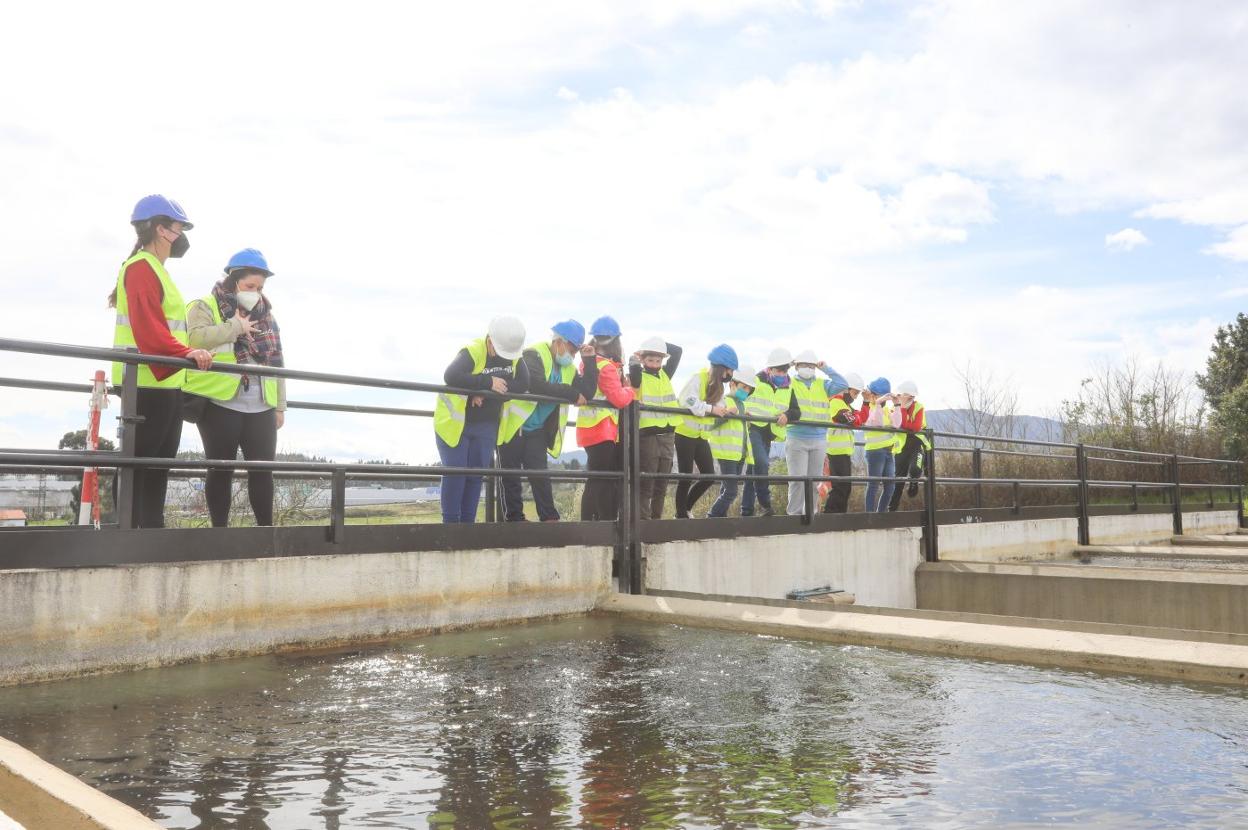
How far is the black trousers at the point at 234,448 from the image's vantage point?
4.96 m

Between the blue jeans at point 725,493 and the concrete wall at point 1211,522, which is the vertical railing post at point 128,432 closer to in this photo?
the blue jeans at point 725,493

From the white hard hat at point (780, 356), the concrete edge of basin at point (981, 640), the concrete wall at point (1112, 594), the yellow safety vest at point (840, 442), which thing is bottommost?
the concrete wall at point (1112, 594)

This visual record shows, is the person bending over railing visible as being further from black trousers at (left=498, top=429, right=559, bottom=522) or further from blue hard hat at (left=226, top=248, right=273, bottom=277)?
blue hard hat at (left=226, top=248, right=273, bottom=277)

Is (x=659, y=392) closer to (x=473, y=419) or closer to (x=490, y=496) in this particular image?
(x=490, y=496)

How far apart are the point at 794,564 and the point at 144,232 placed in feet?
16.7

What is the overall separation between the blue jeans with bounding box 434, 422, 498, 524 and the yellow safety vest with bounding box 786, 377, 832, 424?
402 cm

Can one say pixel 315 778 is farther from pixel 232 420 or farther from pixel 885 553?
pixel 885 553

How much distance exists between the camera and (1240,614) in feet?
21.4

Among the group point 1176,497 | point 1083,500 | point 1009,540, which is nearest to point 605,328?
point 1009,540

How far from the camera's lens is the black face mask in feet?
16.0

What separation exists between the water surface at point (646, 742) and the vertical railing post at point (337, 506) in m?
0.74

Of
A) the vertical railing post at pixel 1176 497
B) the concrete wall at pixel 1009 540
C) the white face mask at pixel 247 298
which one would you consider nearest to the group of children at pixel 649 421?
the concrete wall at pixel 1009 540

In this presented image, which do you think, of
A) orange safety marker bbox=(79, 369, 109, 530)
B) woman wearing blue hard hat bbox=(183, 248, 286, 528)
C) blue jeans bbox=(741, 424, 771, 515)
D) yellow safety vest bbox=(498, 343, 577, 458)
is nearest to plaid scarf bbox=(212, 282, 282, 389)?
woman wearing blue hard hat bbox=(183, 248, 286, 528)

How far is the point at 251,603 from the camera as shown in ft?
14.7
